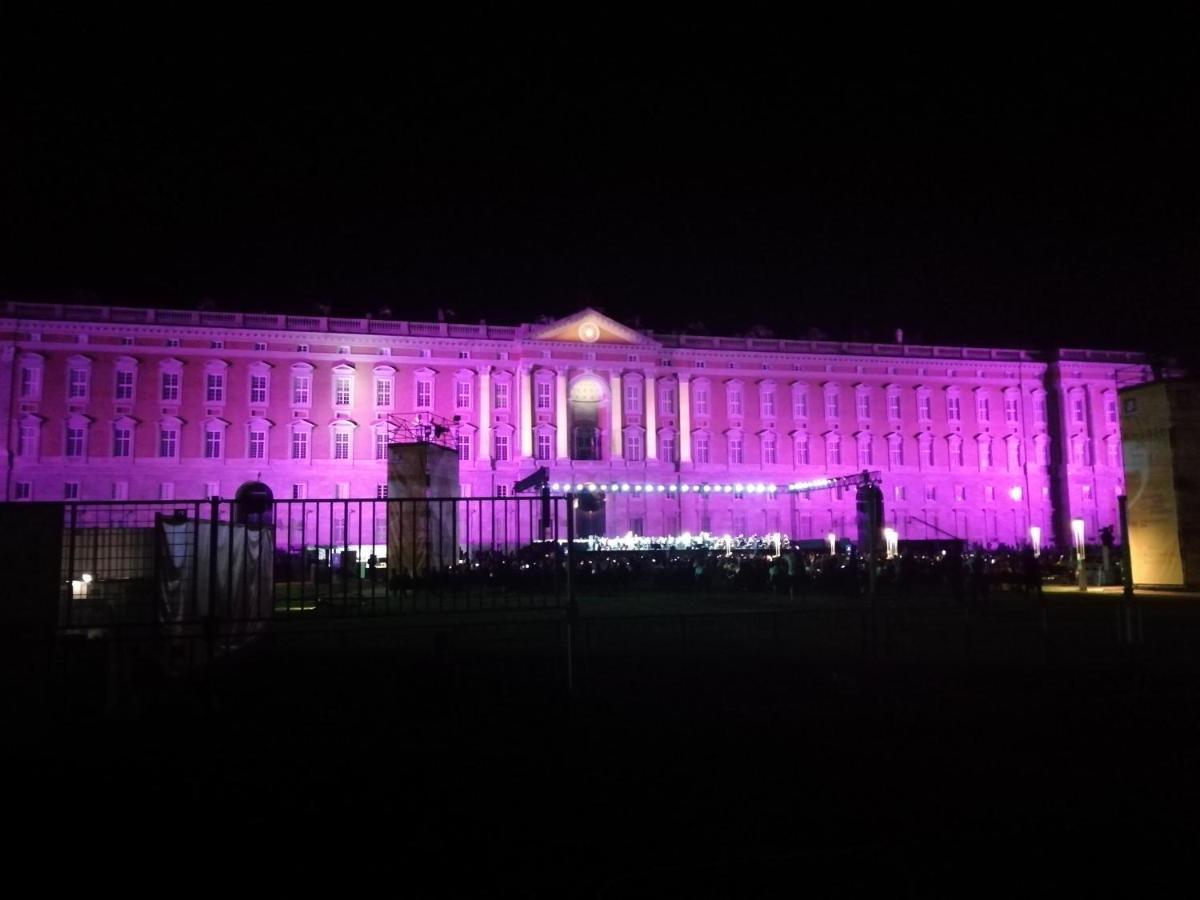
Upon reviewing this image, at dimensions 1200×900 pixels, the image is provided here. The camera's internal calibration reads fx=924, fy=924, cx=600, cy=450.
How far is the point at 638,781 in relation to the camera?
6.84 m

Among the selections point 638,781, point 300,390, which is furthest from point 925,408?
point 638,781

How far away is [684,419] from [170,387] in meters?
32.7

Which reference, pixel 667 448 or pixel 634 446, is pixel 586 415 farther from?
pixel 667 448

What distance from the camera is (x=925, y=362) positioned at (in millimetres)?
68250

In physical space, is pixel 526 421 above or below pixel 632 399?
below

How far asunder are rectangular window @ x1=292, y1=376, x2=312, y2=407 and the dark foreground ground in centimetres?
4845

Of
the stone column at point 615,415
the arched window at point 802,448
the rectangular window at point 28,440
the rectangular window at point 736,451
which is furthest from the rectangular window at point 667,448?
the rectangular window at point 28,440

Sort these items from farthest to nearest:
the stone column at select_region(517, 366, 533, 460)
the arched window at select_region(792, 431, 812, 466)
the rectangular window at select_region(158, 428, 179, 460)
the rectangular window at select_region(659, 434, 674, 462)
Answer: the arched window at select_region(792, 431, 812, 466)
the rectangular window at select_region(659, 434, 674, 462)
the stone column at select_region(517, 366, 533, 460)
the rectangular window at select_region(158, 428, 179, 460)

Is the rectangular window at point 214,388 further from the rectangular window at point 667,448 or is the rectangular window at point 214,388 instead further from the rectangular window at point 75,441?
the rectangular window at point 667,448

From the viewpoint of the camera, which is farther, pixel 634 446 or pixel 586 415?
pixel 586 415

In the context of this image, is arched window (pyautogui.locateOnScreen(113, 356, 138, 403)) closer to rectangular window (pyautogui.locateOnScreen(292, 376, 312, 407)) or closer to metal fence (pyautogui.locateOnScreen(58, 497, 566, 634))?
rectangular window (pyautogui.locateOnScreen(292, 376, 312, 407))

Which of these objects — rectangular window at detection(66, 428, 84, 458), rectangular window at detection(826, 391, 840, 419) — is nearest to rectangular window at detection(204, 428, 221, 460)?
rectangular window at detection(66, 428, 84, 458)

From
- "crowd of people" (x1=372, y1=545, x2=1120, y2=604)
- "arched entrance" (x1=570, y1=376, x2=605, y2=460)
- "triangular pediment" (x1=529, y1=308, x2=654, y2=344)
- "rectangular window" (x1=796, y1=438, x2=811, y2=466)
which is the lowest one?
"crowd of people" (x1=372, y1=545, x2=1120, y2=604)

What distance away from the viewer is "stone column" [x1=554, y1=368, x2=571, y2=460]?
199 ft
